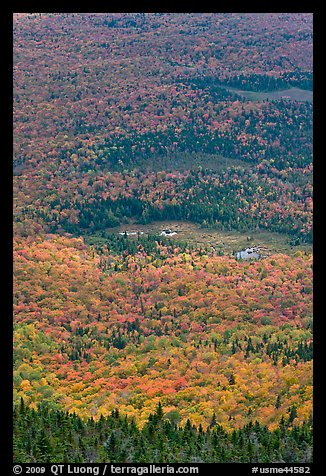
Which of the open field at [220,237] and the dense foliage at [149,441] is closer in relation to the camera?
the dense foliage at [149,441]

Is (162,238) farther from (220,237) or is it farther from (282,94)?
(282,94)

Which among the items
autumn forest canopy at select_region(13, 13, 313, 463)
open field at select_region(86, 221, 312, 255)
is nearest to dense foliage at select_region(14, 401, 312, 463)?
autumn forest canopy at select_region(13, 13, 313, 463)

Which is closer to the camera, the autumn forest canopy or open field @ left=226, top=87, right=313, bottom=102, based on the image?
the autumn forest canopy

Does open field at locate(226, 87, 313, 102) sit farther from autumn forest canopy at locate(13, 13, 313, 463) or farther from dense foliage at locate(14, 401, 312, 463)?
dense foliage at locate(14, 401, 312, 463)

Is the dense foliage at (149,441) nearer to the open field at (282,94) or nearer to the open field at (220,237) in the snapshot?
the open field at (220,237)

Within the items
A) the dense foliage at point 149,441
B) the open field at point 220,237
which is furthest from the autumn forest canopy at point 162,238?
the open field at point 220,237

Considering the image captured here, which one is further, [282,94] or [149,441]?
[282,94]

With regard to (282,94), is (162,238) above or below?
below

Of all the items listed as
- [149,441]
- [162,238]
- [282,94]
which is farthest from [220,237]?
[149,441]

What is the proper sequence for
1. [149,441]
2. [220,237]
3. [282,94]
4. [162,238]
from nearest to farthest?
1. [149,441]
2. [162,238]
3. [220,237]
4. [282,94]
